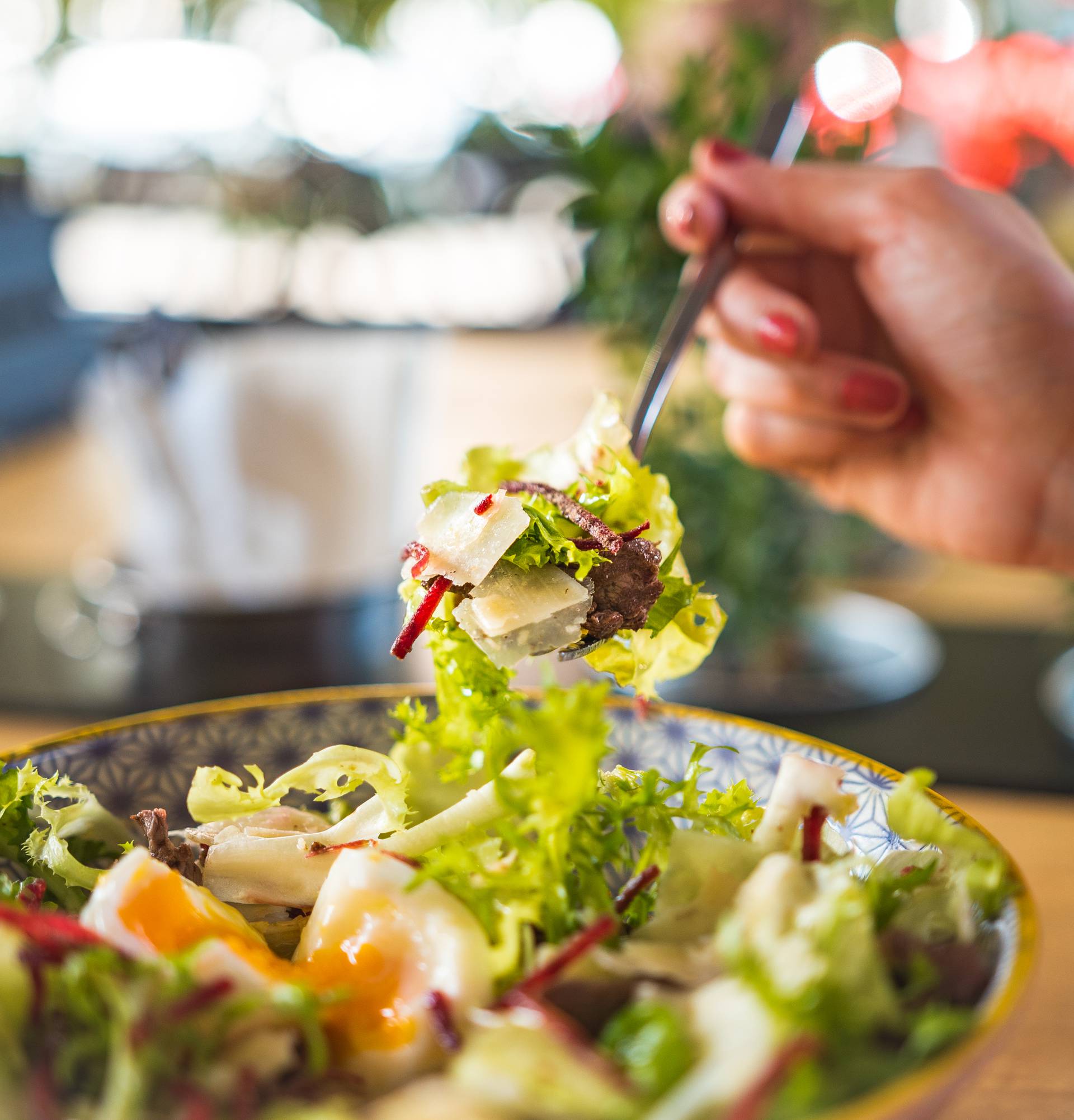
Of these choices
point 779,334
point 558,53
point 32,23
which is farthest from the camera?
point 558,53

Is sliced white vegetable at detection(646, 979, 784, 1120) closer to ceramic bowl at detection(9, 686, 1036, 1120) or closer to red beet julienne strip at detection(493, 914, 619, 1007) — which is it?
red beet julienne strip at detection(493, 914, 619, 1007)

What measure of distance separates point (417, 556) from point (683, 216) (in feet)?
1.81

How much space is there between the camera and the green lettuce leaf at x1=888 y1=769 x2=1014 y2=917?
0.44 metres

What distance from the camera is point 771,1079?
32 cm

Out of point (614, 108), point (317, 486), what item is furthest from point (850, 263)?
point (317, 486)

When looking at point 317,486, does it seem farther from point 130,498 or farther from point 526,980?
point 526,980

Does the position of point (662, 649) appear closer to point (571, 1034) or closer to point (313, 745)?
point (313, 745)

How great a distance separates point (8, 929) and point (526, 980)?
189 millimetres

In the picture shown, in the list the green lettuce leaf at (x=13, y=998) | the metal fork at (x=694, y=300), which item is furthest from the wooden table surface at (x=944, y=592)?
the metal fork at (x=694, y=300)

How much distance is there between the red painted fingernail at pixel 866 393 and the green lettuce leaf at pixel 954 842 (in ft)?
2.02

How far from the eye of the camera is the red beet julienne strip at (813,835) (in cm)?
50

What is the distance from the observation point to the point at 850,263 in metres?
1.23

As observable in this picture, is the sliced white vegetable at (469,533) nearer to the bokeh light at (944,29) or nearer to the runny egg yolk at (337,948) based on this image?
the runny egg yolk at (337,948)

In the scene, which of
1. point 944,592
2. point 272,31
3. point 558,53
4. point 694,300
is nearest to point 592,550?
point 694,300
